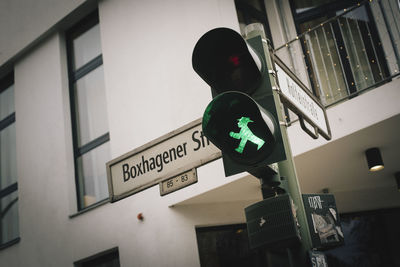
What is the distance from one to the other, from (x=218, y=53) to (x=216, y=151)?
87 centimetres

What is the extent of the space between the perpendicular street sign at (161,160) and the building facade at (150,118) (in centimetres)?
263

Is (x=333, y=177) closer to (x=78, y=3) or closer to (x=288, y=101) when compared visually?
(x=288, y=101)

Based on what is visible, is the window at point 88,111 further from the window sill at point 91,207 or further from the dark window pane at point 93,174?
the window sill at point 91,207

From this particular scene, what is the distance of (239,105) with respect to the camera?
2564 mm

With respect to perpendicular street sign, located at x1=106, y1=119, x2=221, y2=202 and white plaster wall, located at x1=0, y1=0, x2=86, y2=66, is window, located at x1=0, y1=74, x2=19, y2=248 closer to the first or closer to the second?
white plaster wall, located at x1=0, y1=0, x2=86, y2=66

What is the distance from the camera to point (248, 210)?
2762 millimetres

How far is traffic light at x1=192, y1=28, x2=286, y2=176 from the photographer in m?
2.52

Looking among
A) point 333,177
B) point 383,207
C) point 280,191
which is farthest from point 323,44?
point 280,191

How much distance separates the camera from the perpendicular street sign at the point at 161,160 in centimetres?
360

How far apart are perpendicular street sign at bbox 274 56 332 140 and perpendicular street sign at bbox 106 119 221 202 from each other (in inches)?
25.6

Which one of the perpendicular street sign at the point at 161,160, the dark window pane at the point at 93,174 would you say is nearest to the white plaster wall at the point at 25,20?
the dark window pane at the point at 93,174

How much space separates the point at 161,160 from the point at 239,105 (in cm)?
144

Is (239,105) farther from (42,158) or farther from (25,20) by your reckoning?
(25,20)

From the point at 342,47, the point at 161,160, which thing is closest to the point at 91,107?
the point at 342,47
